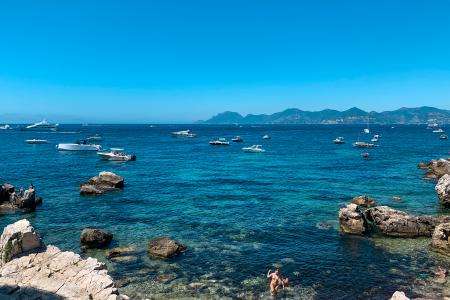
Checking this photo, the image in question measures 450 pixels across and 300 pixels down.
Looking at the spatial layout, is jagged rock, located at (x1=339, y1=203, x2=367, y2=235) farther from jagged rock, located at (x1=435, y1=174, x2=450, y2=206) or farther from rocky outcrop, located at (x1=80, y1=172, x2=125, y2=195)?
rocky outcrop, located at (x1=80, y1=172, x2=125, y2=195)

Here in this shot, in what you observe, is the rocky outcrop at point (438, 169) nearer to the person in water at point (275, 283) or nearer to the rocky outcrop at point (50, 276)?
the person in water at point (275, 283)

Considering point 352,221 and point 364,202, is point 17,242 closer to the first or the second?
point 352,221

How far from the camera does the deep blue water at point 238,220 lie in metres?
33.1

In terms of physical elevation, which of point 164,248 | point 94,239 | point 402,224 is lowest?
point 164,248

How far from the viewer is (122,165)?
103m

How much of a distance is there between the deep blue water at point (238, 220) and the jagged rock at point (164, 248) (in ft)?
2.96

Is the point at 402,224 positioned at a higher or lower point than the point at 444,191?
lower

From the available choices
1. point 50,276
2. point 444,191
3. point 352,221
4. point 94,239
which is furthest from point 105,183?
point 444,191

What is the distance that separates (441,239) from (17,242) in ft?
116

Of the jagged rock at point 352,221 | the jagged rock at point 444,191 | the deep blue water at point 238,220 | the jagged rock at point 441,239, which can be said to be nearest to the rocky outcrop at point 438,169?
the deep blue water at point 238,220

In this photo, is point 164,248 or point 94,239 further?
point 94,239

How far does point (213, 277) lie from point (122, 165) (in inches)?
2915

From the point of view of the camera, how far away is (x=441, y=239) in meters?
39.5

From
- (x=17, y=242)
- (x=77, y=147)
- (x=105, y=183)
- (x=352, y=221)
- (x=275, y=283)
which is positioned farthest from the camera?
(x=77, y=147)
